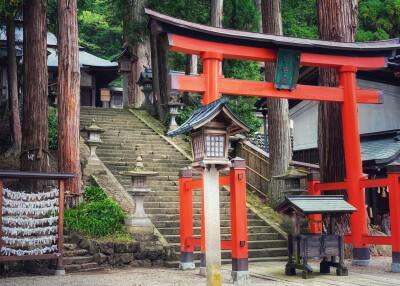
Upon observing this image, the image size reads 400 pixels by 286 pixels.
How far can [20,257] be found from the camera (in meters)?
10.4

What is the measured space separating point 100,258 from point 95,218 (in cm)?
129

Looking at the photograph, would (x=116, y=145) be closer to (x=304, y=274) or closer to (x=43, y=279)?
(x=43, y=279)

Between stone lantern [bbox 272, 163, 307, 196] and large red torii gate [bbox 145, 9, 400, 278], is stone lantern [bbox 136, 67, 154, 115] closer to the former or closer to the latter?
stone lantern [bbox 272, 163, 307, 196]

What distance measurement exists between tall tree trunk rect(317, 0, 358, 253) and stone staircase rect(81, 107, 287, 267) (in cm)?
221

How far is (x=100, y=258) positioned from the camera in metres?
11.3

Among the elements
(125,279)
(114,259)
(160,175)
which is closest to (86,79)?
(160,175)

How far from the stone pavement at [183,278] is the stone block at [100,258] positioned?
0.41m

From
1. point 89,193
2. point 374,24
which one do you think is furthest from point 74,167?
point 374,24

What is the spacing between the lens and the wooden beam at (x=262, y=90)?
33.4 feet

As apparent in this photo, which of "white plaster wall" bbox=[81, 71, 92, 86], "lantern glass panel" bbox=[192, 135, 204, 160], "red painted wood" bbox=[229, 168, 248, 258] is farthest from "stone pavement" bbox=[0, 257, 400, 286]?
"white plaster wall" bbox=[81, 71, 92, 86]

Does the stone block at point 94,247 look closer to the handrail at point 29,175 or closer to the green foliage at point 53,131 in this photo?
the handrail at point 29,175

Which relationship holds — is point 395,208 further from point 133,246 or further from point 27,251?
point 27,251

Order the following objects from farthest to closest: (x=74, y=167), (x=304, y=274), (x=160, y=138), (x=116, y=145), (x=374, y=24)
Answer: (x=374, y=24)
(x=160, y=138)
(x=116, y=145)
(x=74, y=167)
(x=304, y=274)

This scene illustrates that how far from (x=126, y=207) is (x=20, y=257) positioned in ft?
11.7
